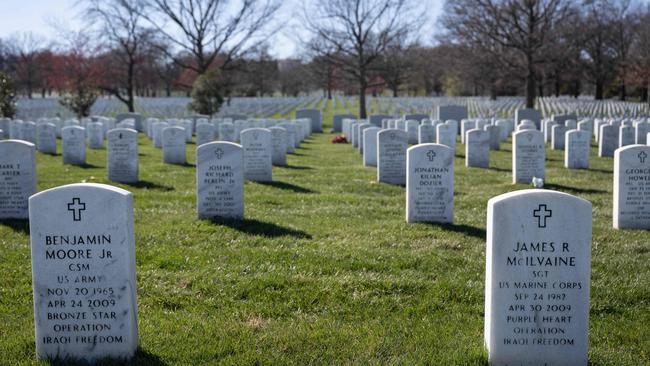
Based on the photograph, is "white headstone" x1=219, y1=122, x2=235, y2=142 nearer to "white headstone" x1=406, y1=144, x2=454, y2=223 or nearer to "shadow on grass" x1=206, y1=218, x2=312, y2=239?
"shadow on grass" x1=206, y1=218, x2=312, y2=239

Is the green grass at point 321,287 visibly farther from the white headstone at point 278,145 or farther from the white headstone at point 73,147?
the white headstone at point 73,147

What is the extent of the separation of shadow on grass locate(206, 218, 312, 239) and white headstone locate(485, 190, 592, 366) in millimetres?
4137

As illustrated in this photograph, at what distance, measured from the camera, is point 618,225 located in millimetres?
9289

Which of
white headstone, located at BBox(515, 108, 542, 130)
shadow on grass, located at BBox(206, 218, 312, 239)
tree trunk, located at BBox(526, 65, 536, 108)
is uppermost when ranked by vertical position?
tree trunk, located at BBox(526, 65, 536, 108)

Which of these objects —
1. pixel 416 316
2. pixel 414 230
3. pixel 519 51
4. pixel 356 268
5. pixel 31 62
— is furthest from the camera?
pixel 31 62

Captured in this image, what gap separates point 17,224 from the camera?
9.19 metres

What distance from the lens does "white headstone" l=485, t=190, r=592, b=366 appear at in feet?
15.1

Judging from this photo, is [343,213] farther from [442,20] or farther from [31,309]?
[442,20]

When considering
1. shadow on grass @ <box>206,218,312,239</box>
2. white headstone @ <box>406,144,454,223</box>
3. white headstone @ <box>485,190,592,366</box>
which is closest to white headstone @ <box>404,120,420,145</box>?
white headstone @ <box>406,144,454,223</box>

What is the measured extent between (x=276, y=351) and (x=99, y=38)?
141ft

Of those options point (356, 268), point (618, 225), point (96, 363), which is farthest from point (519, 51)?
point (96, 363)

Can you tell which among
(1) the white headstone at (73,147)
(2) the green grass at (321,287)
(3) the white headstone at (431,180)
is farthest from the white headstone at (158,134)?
(3) the white headstone at (431,180)

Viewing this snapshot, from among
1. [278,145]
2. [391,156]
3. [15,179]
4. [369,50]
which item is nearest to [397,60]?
[369,50]

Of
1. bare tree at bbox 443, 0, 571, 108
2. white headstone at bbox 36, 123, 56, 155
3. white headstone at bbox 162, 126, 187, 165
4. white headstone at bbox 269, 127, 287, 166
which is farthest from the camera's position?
bare tree at bbox 443, 0, 571, 108
